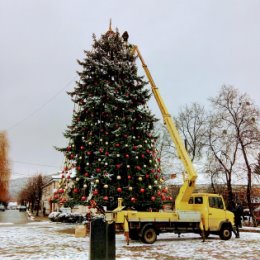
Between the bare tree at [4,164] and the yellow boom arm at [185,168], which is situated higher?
the bare tree at [4,164]

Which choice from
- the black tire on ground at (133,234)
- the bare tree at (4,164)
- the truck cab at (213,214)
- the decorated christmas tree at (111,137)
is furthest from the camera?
the bare tree at (4,164)

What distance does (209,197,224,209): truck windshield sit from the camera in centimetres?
1975

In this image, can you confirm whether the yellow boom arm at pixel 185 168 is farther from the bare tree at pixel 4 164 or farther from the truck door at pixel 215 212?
the bare tree at pixel 4 164

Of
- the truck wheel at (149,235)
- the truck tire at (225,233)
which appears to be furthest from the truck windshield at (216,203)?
the truck wheel at (149,235)

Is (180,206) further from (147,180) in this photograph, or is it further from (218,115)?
(218,115)

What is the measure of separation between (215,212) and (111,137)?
7454 millimetres

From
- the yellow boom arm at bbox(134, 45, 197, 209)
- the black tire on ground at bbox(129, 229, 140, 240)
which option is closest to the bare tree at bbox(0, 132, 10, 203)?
the yellow boom arm at bbox(134, 45, 197, 209)

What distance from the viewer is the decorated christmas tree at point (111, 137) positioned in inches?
826

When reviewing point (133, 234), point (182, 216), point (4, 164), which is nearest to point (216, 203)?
point (182, 216)

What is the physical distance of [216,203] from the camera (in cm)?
1995

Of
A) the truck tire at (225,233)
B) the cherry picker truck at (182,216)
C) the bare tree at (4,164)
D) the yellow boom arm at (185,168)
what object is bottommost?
the truck tire at (225,233)

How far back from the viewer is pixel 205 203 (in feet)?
64.1

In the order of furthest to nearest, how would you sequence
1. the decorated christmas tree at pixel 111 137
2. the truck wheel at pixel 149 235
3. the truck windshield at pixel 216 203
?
the decorated christmas tree at pixel 111 137 → the truck windshield at pixel 216 203 → the truck wheel at pixel 149 235

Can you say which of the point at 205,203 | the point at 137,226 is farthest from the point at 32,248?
the point at 205,203
